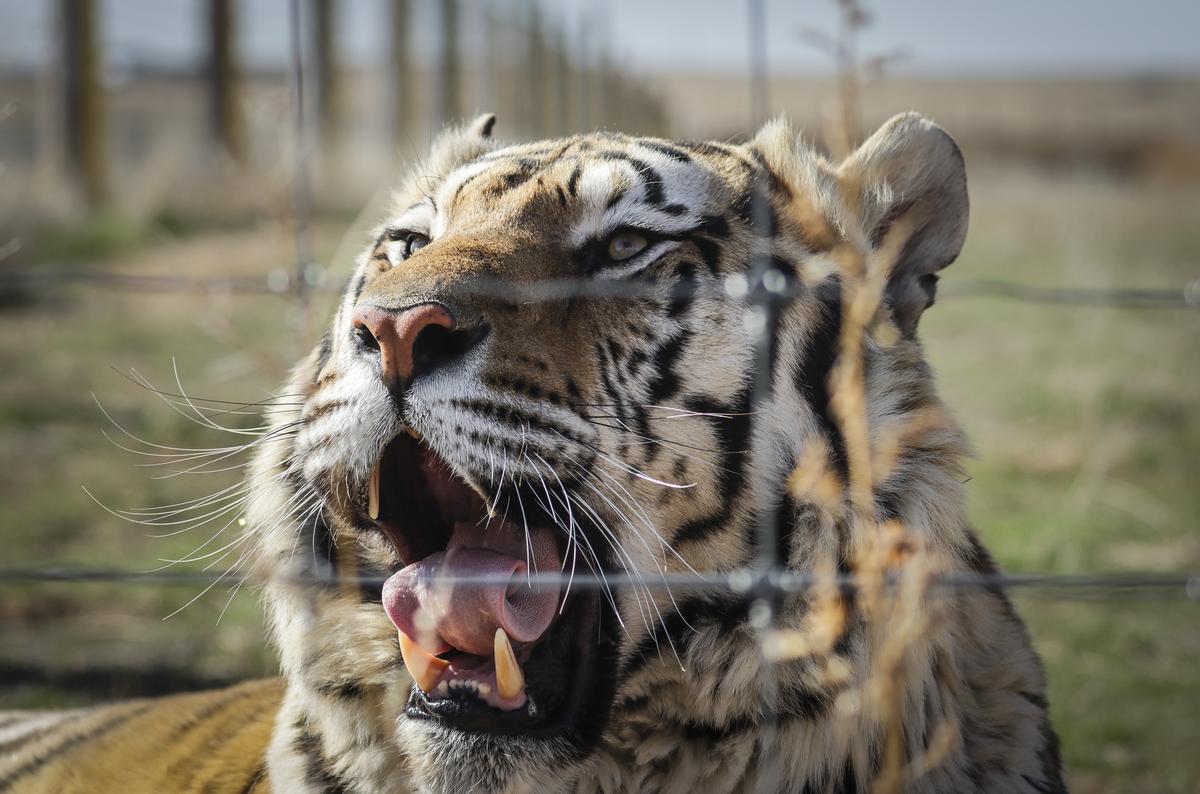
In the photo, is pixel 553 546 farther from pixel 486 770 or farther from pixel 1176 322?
pixel 1176 322

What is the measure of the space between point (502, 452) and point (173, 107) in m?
12.8

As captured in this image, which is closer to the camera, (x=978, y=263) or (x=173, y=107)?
(x=978, y=263)

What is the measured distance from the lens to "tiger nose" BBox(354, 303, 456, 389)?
174cm

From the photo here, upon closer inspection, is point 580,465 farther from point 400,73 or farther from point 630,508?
point 400,73

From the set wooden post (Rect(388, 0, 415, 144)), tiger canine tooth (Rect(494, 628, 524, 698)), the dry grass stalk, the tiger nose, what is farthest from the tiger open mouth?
wooden post (Rect(388, 0, 415, 144))

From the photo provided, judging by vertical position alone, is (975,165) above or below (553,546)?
above

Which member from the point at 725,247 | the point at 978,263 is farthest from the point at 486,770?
the point at 978,263

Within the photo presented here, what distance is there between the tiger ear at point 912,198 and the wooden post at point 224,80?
1071 centimetres

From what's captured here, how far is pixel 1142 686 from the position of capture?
371 centimetres

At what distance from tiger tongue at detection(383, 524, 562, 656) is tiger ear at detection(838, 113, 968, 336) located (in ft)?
2.74

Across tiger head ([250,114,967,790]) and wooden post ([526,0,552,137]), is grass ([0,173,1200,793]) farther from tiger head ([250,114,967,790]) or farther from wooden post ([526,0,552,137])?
wooden post ([526,0,552,137])

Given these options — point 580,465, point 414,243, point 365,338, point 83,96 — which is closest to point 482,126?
point 414,243

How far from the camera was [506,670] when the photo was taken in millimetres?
1780

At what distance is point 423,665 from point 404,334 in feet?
1.77
